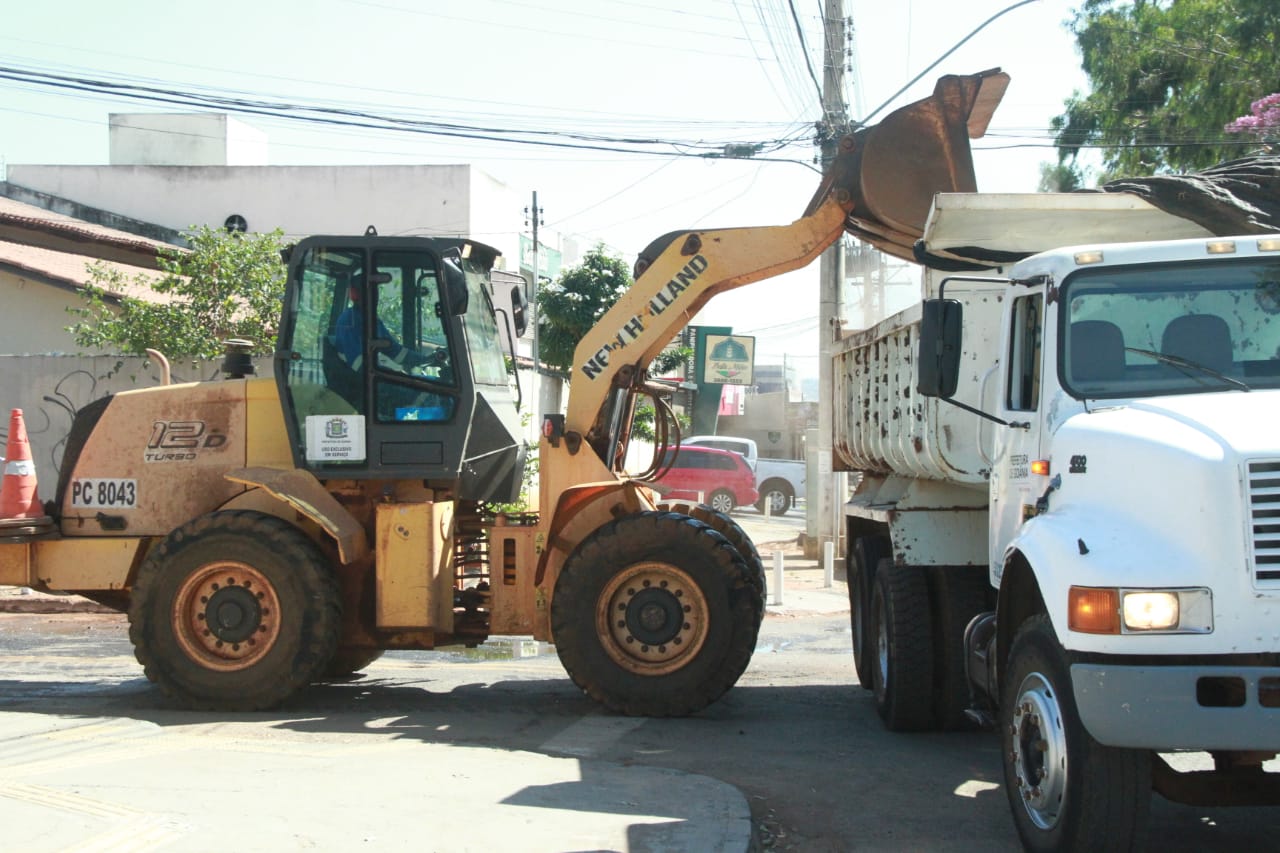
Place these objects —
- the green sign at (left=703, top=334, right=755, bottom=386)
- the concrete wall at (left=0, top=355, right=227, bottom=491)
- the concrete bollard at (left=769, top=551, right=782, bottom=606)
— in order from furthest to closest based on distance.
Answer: the green sign at (left=703, top=334, right=755, bottom=386), the concrete wall at (left=0, top=355, right=227, bottom=491), the concrete bollard at (left=769, top=551, right=782, bottom=606)

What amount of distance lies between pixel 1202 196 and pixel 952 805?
11.8 ft

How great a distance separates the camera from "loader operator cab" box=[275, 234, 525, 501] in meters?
9.41

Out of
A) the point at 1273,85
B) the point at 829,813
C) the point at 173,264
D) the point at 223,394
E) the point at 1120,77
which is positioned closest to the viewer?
the point at 829,813

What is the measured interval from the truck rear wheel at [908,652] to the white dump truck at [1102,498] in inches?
7.8

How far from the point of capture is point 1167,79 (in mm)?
25375

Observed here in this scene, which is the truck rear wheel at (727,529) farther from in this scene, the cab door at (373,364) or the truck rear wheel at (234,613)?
the truck rear wheel at (234,613)

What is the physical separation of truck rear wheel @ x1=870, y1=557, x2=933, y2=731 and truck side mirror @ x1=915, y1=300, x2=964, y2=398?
2898 millimetres

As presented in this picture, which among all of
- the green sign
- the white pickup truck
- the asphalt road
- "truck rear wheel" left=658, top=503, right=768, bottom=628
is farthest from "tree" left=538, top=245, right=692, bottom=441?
"truck rear wheel" left=658, top=503, right=768, bottom=628

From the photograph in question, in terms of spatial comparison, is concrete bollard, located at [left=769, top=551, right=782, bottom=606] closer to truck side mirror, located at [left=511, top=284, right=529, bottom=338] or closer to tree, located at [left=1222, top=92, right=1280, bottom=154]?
truck side mirror, located at [left=511, top=284, right=529, bottom=338]

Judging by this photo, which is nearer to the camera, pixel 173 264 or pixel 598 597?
pixel 598 597

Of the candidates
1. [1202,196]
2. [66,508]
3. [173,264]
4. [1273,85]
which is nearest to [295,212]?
[173,264]

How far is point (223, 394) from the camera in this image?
9727 mm

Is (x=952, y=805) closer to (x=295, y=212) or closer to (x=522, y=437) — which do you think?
(x=522, y=437)

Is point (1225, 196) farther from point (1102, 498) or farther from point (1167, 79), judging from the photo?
point (1167, 79)
